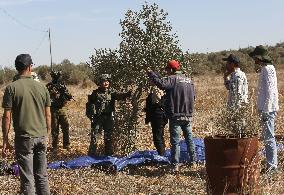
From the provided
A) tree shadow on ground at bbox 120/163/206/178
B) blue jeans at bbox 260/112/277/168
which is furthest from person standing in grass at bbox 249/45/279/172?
tree shadow on ground at bbox 120/163/206/178

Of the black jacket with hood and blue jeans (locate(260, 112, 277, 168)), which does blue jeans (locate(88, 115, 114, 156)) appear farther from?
blue jeans (locate(260, 112, 277, 168))

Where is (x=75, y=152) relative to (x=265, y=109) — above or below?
below

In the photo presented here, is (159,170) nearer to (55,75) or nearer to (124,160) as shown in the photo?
(124,160)

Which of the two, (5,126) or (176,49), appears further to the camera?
(176,49)

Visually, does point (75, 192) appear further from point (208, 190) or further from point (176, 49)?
point (176, 49)

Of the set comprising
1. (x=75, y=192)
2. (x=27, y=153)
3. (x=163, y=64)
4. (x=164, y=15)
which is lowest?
(x=75, y=192)

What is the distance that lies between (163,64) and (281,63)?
1697 inches

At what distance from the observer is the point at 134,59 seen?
34.5 ft

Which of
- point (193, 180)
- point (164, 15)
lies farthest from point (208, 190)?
point (164, 15)

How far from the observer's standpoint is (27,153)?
6590 mm

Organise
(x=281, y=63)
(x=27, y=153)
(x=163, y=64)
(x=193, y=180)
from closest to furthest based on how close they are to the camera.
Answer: (x=27, y=153) < (x=193, y=180) < (x=163, y=64) < (x=281, y=63)

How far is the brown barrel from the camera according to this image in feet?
21.9

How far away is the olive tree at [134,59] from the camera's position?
10.5 meters

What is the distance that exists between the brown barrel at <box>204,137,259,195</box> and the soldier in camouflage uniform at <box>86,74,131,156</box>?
12.2ft
